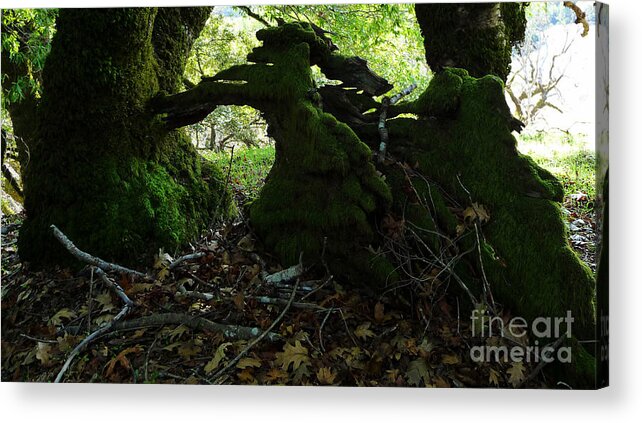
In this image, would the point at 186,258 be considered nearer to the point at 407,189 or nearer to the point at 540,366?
the point at 407,189

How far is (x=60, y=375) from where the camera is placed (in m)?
3.34

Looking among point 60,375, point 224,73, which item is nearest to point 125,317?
point 60,375

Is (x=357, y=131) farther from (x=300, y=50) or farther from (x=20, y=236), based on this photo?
(x=20, y=236)

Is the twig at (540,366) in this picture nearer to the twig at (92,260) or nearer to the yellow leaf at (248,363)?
the yellow leaf at (248,363)

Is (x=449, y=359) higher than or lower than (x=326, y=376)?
higher

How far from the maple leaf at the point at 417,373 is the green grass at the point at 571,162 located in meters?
1.37

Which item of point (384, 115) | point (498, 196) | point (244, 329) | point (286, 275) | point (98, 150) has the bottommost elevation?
point (244, 329)

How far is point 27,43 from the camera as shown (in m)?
4.11

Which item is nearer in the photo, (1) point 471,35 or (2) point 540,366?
(2) point 540,366

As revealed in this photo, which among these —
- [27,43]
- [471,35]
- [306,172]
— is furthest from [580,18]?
[27,43]

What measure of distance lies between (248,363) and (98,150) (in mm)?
1937

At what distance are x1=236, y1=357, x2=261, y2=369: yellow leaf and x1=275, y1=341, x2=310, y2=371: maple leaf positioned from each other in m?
0.12

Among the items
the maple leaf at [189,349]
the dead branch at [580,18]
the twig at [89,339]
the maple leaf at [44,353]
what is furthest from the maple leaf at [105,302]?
the dead branch at [580,18]

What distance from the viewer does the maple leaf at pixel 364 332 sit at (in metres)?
3.23
